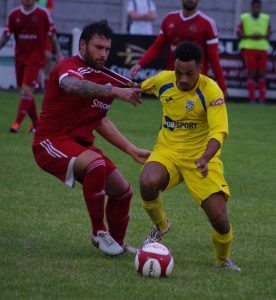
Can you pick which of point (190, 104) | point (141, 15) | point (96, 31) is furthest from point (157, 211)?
point (141, 15)

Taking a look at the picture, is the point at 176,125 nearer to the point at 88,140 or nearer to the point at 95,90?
the point at 88,140

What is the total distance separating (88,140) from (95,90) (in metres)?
0.74

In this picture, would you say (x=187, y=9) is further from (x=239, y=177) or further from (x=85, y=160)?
(x=85, y=160)

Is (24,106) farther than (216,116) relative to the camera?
Yes

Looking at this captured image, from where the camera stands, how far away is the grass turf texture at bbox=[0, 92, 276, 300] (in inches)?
236

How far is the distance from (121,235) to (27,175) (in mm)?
3586

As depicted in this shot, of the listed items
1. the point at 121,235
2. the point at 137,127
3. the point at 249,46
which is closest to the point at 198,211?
the point at 121,235

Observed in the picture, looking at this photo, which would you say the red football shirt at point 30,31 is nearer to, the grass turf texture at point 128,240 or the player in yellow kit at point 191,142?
the grass turf texture at point 128,240

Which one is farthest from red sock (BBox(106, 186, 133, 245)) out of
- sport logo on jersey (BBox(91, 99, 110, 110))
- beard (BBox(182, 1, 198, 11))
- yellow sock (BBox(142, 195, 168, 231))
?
beard (BBox(182, 1, 198, 11))

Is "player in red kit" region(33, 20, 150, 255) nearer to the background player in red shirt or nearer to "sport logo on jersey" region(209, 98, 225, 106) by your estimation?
"sport logo on jersey" region(209, 98, 225, 106)

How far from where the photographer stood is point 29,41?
14.3m

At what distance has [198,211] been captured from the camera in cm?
896

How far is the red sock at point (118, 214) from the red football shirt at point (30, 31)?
7.35 meters

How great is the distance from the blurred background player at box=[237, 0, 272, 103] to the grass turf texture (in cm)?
643
